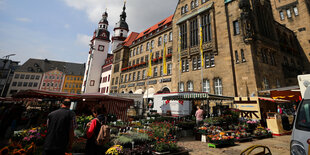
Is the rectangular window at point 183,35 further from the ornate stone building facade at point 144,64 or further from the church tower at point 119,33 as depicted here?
the church tower at point 119,33

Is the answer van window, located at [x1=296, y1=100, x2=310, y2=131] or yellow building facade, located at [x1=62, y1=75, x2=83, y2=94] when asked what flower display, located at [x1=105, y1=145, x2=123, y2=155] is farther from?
yellow building facade, located at [x1=62, y1=75, x2=83, y2=94]

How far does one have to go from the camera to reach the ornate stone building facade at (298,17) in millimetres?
27922

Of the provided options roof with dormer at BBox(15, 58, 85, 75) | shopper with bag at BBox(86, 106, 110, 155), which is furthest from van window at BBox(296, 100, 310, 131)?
roof with dormer at BBox(15, 58, 85, 75)

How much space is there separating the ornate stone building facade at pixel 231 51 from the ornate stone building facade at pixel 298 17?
5.66m

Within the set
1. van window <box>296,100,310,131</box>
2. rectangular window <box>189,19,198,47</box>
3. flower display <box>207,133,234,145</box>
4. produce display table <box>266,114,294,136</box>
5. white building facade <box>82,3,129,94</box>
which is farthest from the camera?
white building facade <box>82,3,129,94</box>

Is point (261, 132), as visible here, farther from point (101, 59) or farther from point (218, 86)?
point (101, 59)

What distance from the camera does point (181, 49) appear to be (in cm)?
2452

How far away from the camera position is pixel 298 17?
29469 mm

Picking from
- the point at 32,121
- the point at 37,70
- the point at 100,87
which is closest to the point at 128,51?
the point at 100,87

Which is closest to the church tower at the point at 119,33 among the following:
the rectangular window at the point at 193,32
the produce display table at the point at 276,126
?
the rectangular window at the point at 193,32

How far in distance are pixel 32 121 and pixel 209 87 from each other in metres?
20.5

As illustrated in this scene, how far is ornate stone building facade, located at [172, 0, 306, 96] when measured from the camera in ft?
55.4

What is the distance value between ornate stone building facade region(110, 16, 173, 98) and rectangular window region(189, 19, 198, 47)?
196 inches

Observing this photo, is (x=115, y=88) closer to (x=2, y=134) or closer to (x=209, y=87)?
(x=209, y=87)
